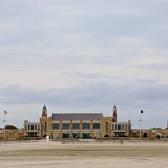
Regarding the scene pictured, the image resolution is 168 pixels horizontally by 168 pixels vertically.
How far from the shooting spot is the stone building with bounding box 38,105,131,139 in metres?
187

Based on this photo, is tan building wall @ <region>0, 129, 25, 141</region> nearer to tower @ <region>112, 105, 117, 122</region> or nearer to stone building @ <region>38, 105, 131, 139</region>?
stone building @ <region>38, 105, 131, 139</region>

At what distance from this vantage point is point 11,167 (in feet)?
117

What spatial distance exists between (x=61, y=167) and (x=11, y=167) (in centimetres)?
344

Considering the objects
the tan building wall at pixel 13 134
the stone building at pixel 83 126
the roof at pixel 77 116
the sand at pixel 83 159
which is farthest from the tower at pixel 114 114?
the sand at pixel 83 159

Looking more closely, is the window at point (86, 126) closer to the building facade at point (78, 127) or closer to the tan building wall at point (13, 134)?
the building facade at point (78, 127)

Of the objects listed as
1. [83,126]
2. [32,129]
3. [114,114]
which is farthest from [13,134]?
[114,114]

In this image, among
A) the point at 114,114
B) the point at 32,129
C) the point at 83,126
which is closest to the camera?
the point at 32,129

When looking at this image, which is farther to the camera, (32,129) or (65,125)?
(65,125)

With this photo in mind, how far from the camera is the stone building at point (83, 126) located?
612ft

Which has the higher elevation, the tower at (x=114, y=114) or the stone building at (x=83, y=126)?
the tower at (x=114, y=114)

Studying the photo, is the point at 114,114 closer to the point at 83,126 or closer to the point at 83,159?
the point at 83,126

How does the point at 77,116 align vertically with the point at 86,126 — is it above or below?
above

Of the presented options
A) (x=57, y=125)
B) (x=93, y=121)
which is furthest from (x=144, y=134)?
(x=57, y=125)

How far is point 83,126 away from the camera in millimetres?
189875
